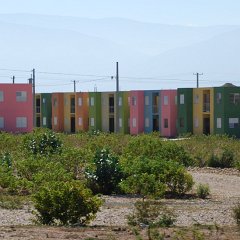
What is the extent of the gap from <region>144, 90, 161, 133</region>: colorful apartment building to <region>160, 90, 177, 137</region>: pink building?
1.67 meters

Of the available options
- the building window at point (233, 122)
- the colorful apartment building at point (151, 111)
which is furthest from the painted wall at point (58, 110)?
the building window at point (233, 122)

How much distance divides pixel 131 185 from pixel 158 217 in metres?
8.43

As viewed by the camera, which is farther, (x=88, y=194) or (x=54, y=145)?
(x=54, y=145)

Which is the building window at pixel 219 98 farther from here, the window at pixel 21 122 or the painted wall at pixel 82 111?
the painted wall at pixel 82 111

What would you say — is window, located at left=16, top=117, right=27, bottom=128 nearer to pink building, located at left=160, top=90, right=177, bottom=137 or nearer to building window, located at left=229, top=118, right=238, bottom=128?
pink building, located at left=160, top=90, right=177, bottom=137

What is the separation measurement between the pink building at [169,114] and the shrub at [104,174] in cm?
5201

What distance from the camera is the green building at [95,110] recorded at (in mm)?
87500

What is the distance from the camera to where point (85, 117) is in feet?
297

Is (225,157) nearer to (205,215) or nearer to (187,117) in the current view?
(205,215)

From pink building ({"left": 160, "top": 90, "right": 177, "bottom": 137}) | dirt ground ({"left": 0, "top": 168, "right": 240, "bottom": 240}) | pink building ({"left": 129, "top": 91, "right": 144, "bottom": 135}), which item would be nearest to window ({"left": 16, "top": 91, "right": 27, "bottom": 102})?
pink building ({"left": 129, "top": 91, "right": 144, "bottom": 135})

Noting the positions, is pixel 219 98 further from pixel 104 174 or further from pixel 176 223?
pixel 176 223

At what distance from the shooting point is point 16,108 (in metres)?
74.2

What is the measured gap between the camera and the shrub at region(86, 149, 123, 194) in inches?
1031

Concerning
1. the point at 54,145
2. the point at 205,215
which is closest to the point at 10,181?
the point at 205,215
